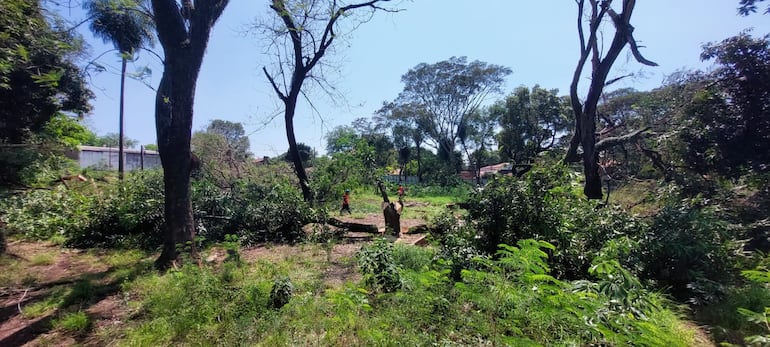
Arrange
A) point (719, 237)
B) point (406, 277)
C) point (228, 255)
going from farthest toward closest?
point (228, 255) < point (719, 237) < point (406, 277)

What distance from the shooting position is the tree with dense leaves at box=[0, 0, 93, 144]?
11.4 ft

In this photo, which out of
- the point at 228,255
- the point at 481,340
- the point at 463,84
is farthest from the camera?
the point at 463,84

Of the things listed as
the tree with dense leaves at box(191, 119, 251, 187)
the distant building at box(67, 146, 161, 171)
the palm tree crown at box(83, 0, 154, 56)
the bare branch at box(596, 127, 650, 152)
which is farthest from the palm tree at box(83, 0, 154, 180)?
the bare branch at box(596, 127, 650, 152)

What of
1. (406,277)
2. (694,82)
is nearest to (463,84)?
(694,82)

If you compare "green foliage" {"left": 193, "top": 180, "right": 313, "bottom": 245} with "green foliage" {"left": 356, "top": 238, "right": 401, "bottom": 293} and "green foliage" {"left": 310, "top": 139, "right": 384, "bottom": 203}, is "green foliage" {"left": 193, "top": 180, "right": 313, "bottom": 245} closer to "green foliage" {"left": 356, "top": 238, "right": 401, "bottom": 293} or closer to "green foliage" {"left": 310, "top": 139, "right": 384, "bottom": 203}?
"green foliage" {"left": 310, "top": 139, "right": 384, "bottom": 203}

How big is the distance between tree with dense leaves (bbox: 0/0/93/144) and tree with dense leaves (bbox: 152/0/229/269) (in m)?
1.01

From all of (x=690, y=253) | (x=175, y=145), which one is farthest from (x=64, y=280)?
(x=690, y=253)

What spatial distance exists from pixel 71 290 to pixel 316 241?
3438 millimetres

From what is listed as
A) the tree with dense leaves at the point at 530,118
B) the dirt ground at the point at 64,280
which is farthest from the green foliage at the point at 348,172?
the tree with dense leaves at the point at 530,118

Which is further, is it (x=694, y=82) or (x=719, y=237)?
(x=694, y=82)

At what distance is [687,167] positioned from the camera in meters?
6.80

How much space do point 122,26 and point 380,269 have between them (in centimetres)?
1276

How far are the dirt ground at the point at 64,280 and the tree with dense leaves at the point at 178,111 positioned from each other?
31.2 inches

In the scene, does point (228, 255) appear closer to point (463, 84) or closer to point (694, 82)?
point (694, 82)
